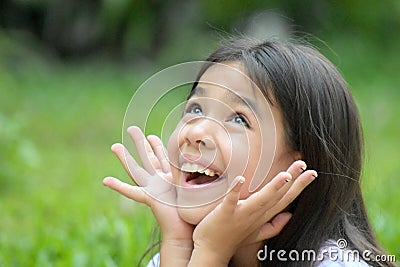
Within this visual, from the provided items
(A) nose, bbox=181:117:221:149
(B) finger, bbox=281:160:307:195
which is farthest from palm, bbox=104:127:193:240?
(B) finger, bbox=281:160:307:195

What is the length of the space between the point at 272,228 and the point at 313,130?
0.86 feet

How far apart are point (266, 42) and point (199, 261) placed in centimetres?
61

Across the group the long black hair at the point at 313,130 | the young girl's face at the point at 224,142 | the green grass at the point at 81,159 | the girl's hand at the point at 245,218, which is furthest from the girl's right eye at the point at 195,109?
the green grass at the point at 81,159

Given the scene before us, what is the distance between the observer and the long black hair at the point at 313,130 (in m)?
2.25

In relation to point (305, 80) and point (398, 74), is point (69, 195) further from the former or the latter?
point (398, 74)

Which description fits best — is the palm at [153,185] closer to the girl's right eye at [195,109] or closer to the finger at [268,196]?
the girl's right eye at [195,109]

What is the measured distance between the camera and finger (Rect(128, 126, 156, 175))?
2.34 meters

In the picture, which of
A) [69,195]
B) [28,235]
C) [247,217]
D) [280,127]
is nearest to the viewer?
[247,217]

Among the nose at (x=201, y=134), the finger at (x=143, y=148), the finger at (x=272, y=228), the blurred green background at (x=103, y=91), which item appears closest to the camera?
the nose at (x=201, y=134)

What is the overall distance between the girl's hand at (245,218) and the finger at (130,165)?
0.25m

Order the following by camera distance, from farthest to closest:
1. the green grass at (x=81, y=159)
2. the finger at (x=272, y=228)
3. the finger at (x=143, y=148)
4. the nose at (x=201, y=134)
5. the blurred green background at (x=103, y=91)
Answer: the blurred green background at (x=103, y=91) → the green grass at (x=81, y=159) → the finger at (x=143, y=148) → the finger at (x=272, y=228) → the nose at (x=201, y=134)

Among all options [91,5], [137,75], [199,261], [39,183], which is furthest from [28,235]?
[91,5]

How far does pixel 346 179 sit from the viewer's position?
2.36 meters

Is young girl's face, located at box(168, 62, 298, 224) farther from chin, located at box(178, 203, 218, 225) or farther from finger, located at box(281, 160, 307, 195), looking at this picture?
finger, located at box(281, 160, 307, 195)
